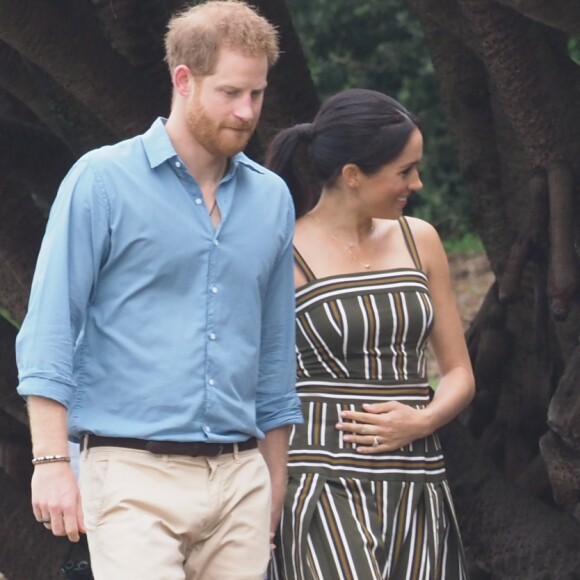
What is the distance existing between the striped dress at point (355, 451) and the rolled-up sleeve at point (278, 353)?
429 mm

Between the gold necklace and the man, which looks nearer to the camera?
the man

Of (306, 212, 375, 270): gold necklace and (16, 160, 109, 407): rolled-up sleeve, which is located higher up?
(16, 160, 109, 407): rolled-up sleeve

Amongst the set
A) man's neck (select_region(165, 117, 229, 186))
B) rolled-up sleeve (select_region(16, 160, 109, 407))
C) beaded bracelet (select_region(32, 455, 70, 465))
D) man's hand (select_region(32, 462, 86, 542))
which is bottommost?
man's hand (select_region(32, 462, 86, 542))

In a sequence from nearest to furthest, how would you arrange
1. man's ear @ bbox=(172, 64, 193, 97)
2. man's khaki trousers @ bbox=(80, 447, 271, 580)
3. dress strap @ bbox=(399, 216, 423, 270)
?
man's khaki trousers @ bbox=(80, 447, 271, 580) → man's ear @ bbox=(172, 64, 193, 97) → dress strap @ bbox=(399, 216, 423, 270)

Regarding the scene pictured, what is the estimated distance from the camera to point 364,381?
4.45m

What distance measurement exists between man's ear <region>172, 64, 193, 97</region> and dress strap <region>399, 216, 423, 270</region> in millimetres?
1173

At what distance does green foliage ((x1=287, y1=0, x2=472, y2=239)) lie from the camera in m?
15.1

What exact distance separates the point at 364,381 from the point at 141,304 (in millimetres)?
1008

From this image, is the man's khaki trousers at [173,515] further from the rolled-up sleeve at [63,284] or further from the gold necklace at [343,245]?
the gold necklace at [343,245]

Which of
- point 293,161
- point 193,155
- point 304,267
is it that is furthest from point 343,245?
point 193,155

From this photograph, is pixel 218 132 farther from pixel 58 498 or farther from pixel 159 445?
pixel 58 498

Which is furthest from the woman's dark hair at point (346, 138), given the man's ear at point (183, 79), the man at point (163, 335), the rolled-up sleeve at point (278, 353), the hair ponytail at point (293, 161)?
the man's ear at point (183, 79)

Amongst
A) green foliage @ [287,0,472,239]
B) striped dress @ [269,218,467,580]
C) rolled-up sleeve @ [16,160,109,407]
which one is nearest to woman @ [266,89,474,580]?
striped dress @ [269,218,467,580]

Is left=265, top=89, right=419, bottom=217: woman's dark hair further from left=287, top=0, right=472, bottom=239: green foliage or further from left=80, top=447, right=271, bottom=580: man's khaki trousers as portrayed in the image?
left=287, top=0, right=472, bottom=239: green foliage
